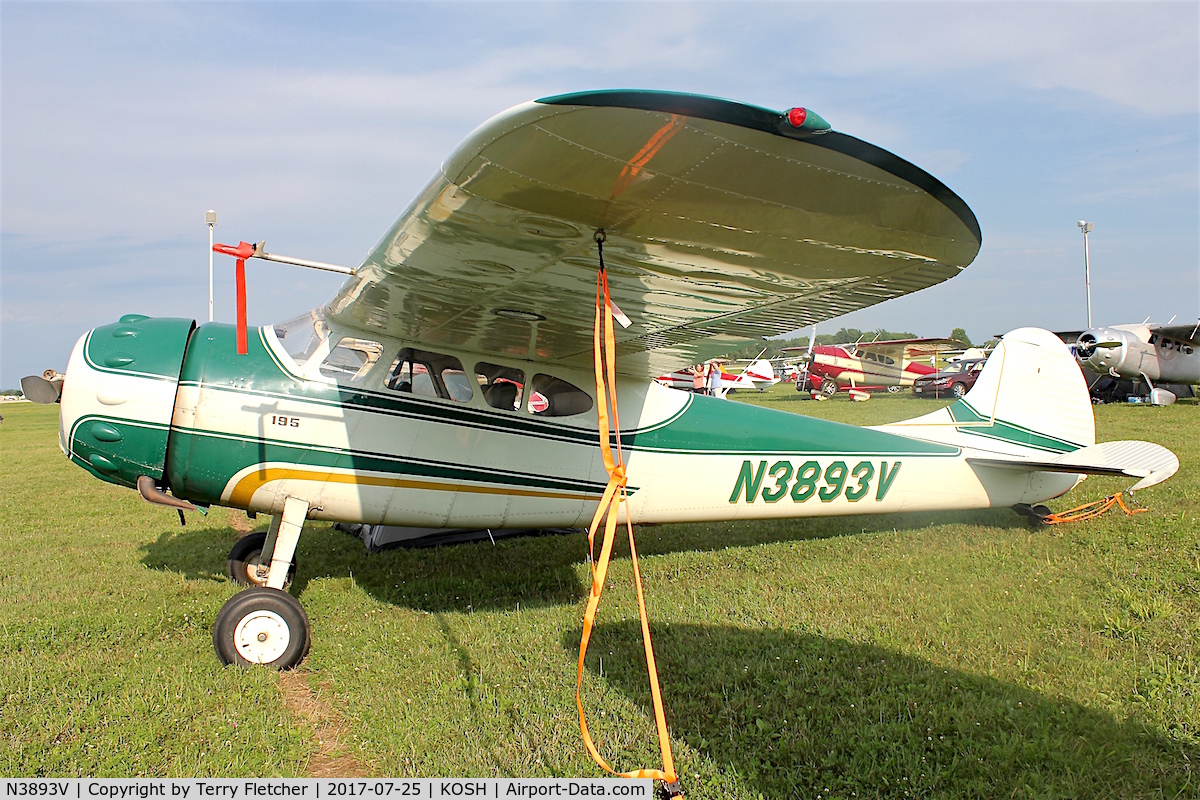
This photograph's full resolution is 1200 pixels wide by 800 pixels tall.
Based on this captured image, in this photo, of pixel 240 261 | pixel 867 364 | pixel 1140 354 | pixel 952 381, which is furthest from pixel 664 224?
pixel 867 364

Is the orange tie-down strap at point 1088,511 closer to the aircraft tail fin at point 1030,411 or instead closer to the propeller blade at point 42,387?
the aircraft tail fin at point 1030,411

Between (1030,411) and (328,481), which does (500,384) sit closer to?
(328,481)

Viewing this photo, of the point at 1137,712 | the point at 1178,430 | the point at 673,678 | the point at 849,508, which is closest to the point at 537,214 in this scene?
the point at 673,678

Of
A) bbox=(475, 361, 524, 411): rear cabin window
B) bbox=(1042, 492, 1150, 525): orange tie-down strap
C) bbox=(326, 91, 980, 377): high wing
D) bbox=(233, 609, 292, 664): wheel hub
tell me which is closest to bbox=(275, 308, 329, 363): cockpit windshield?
bbox=(326, 91, 980, 377): high wing

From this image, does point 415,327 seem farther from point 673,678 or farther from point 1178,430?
point 1178,430

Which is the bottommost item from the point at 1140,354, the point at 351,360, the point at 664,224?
the point at 1140,354

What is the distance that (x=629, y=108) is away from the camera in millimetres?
1979

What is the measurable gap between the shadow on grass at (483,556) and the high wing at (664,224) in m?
2.24

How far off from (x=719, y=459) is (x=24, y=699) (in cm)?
458

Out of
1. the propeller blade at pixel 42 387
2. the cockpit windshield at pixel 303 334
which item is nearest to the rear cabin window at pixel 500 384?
the cockpit windshield at pixel 303 334

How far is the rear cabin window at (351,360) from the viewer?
477 centimetres

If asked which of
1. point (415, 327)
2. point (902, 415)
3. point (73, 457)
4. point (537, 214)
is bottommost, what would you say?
point (902, 415)

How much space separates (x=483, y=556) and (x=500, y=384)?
83.7 inches

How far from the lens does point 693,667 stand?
390 centimetres
